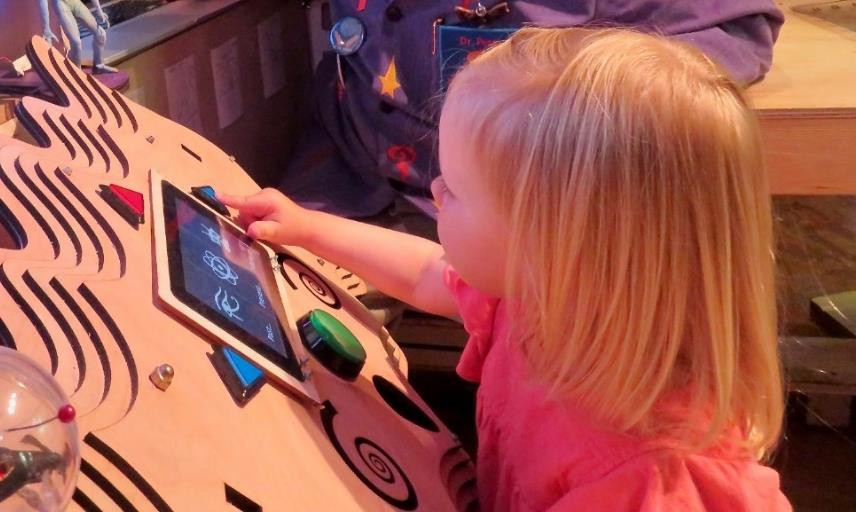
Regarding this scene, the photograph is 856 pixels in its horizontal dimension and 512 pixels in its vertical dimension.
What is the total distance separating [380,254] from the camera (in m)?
0.91

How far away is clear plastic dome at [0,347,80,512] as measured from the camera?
0.37 meters

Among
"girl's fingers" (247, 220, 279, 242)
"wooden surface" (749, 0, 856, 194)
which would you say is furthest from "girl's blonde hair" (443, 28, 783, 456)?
"wooden surface" (749, 0, 856, 194)

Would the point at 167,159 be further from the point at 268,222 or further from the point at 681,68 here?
the point at 681,68

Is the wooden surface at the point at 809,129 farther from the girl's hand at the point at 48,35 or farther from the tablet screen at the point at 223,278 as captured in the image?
the girl's hand at the point at 48,35

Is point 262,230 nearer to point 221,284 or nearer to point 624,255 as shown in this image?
point 221,284

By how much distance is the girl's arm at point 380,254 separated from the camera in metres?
0.87

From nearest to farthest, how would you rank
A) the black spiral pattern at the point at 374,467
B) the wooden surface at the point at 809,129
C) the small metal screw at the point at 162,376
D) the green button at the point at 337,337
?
1. the small metal screw at the point at 162,376
2. the black spiral pattern at the point at 374,467
3. the green button at the point at 337,337
4. the wooden surface at the point at 809,129

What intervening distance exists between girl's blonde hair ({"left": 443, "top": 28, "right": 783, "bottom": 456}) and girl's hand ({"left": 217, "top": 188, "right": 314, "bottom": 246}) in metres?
0.24

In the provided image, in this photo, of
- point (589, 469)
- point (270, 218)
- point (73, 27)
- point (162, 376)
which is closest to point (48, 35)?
point (73, 27)

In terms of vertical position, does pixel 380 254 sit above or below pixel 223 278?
below

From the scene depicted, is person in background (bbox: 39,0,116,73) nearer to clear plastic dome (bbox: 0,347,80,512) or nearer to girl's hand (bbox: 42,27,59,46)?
girl's hand (bbox: 42,27,59,46)

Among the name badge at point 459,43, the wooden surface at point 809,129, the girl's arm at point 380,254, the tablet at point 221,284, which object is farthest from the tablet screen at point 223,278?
the wooden surface at point 809,129

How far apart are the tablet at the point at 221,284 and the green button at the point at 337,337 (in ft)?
0.09

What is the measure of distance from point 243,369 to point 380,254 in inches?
14.5
